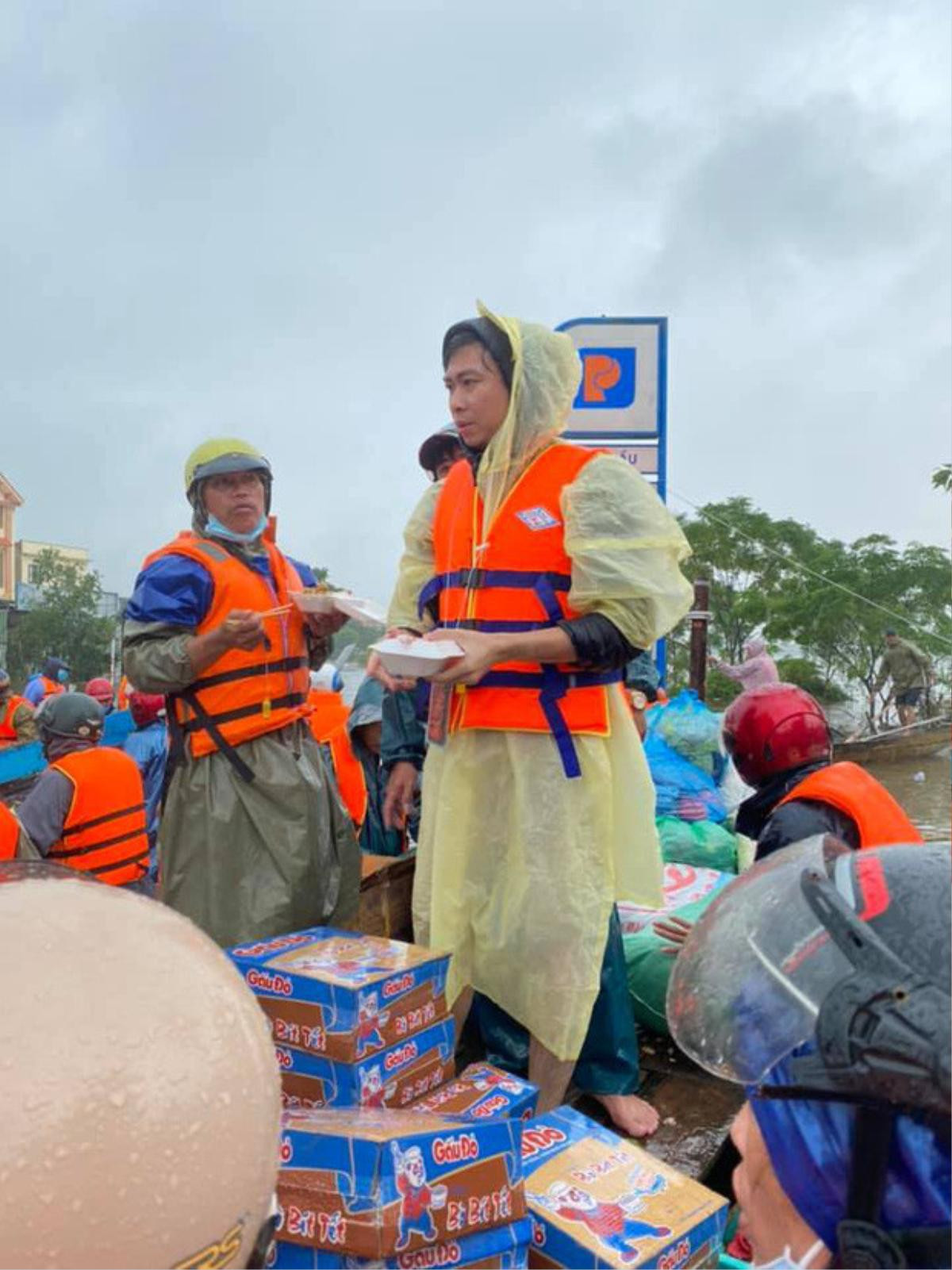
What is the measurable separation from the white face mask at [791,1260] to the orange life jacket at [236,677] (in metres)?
2.11

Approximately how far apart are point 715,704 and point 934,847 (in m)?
20.8

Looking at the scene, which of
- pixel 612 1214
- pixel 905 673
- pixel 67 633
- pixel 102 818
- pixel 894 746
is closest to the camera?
pixel 612 1214

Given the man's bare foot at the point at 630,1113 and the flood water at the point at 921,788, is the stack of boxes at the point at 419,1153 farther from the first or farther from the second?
the flood water at the point at 921,788

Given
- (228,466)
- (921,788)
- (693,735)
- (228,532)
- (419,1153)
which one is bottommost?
(921,788)

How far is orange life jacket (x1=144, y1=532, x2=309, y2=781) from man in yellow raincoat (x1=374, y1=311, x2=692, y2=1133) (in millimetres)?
530

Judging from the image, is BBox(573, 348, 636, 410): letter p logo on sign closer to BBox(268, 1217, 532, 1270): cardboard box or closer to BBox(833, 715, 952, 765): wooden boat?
BBox(268, 1217, 532, 1270): cardboard box

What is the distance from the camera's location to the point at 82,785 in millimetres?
4223

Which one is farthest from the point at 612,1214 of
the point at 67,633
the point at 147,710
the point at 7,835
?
the point at 67,633

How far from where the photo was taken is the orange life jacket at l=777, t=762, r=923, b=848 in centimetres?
227

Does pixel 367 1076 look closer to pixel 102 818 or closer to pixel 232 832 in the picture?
pixel 232 832

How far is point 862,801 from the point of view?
233 centimetres

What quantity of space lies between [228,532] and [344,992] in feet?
5.19

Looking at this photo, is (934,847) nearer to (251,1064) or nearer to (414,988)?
(251,1064)

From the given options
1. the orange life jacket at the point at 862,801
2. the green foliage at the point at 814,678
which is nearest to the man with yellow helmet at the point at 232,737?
the orange life jacket at the point at 862,801
